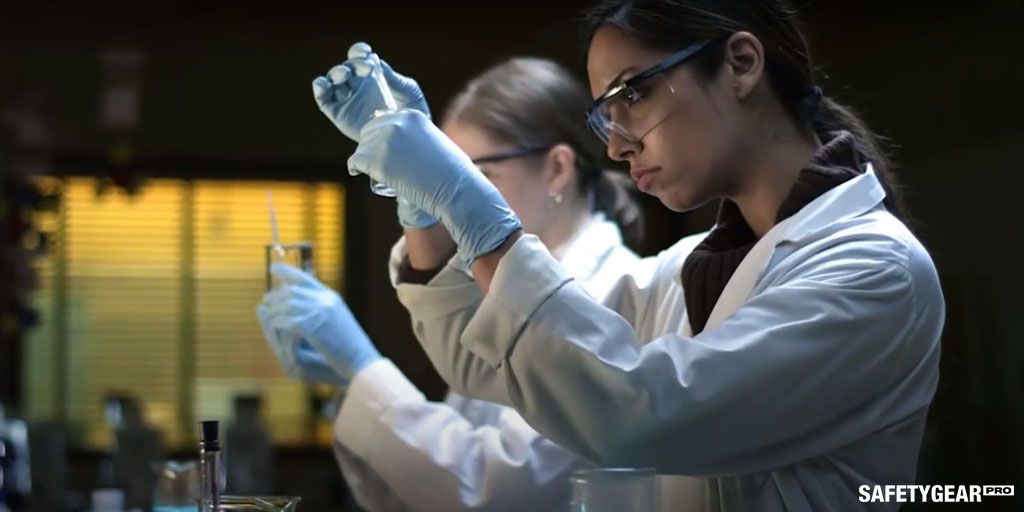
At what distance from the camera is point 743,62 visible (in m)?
1.48

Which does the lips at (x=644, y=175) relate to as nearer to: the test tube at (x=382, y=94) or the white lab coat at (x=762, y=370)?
the white lab coat at (x=762, y=370)

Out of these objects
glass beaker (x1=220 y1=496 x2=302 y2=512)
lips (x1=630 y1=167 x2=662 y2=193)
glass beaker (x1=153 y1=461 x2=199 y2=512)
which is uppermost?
lips (x1=630 y1=167 x2=662 y2=193)

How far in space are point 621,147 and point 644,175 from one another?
0.04m

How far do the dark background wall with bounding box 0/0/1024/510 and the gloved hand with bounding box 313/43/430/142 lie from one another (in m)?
2.56

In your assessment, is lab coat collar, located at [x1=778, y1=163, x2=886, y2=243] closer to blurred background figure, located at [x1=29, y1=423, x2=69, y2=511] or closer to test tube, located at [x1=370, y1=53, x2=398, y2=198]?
test tube, located at [x1=370, y1=53, x2=398, y2=198]

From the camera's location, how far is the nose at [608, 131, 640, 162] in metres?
1.49

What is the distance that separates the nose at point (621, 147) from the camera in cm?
149

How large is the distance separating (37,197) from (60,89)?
15.0 inches

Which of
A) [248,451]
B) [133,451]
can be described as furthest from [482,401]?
[248,451]

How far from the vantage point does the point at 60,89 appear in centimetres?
459


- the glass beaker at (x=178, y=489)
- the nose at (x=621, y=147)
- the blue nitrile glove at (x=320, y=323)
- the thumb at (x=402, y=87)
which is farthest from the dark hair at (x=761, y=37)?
the glass beaker at (x=178, y=489)

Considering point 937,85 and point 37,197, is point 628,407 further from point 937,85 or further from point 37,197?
point 37,197

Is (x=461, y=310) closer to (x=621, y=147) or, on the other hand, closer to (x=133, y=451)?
(x=621, y=147)

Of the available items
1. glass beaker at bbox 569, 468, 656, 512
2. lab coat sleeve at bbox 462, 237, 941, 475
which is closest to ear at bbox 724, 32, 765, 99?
lab coat sleeve at bbox 462, 237, 941, 475
